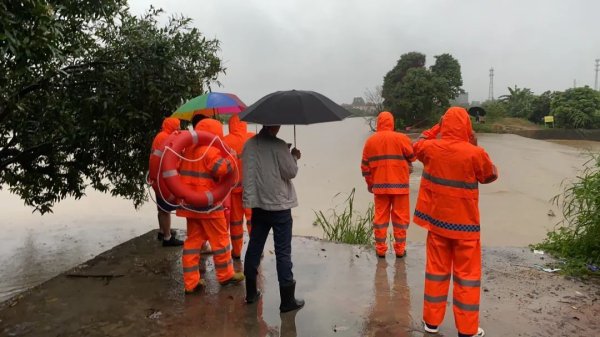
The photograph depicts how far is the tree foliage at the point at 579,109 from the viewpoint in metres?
30.2

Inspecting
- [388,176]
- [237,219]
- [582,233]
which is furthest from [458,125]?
[582,233]

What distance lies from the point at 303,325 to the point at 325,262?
143cm

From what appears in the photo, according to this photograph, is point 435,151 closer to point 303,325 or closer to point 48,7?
point 303,325

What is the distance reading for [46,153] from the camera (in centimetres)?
536

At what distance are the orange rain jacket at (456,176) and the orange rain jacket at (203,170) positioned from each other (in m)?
1.61

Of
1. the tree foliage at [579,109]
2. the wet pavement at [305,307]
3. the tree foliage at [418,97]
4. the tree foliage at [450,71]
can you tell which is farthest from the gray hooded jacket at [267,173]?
the tree foliage at [579,109]

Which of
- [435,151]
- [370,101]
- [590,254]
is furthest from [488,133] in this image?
[435,151]

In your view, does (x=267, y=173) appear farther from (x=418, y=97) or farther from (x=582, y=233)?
(x=418, y=97)

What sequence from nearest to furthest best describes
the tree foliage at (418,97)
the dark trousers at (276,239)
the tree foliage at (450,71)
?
the dark trousers at (276,239), the tree foliage at (418,97), the tree foliage at (450,71)

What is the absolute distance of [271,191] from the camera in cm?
325

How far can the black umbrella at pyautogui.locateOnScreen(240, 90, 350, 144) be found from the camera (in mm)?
3053

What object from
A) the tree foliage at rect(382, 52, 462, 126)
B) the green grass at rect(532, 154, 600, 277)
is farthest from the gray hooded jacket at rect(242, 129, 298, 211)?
the tree foliage at rect(382, 52, 462, 126)

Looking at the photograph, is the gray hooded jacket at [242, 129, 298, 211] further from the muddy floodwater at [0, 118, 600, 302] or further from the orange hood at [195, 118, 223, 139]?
the muddy floodwater at [0, 118, 600, 302]

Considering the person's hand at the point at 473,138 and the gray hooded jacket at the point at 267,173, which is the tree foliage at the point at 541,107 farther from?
the gray hooded jacket at the point at 267,173
